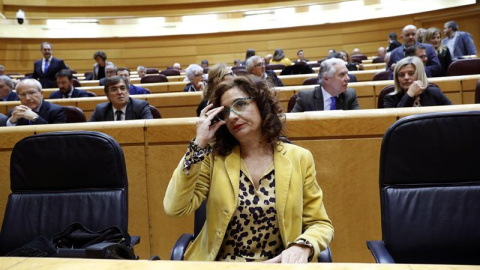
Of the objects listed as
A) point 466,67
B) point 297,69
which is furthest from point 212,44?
point 466,67

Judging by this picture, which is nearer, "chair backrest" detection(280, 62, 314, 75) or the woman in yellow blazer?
the woman in yellow blazer

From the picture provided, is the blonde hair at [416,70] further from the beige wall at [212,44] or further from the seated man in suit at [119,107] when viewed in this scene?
the beige wall at [212,44]

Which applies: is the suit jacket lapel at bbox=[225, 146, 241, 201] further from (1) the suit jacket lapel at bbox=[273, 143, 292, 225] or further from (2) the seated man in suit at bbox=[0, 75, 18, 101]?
(2) the seated man in suit at bbox=[0, 75, 18, 101]

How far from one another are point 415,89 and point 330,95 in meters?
0.65

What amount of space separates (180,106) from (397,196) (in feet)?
12.7

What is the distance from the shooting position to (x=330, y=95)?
12.3 ft

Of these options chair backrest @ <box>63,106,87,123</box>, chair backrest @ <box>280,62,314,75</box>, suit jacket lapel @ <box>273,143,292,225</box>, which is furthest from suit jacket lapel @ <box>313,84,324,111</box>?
chair backrest @ <box>280,62,314,75</box>

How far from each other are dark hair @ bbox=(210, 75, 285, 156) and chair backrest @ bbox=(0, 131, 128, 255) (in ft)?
1.39

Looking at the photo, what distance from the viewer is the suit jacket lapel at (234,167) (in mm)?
1650

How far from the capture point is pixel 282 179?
1.63 meters

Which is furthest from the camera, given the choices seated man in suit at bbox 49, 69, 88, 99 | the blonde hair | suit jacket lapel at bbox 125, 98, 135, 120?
seated man in suit at bbox 49, 69, 88, 99

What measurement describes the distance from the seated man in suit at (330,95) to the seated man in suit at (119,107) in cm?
129

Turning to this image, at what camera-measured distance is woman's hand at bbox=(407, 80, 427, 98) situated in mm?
3336

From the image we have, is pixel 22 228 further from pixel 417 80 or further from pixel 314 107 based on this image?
pixel 417 80
